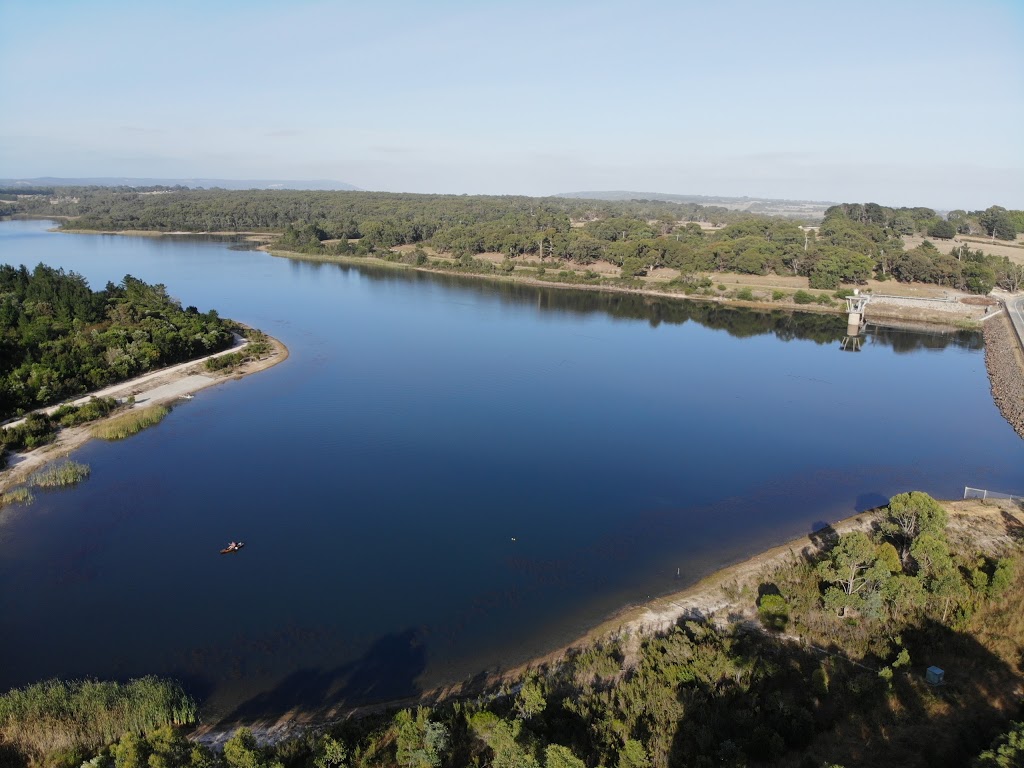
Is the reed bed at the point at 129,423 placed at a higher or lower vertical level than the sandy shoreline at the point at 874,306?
lower

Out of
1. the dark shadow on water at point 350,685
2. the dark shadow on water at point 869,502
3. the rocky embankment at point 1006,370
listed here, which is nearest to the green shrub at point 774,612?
the dark shadow on water at point 350,685

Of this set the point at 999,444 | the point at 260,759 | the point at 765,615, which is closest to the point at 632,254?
the point at 999,444

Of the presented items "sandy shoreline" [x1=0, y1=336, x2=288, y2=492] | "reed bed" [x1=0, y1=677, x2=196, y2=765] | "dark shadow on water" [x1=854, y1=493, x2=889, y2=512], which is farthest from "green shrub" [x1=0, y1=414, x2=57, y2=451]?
"dark shadow on water" [x1=854, y1=493, x2=889, y2=512]

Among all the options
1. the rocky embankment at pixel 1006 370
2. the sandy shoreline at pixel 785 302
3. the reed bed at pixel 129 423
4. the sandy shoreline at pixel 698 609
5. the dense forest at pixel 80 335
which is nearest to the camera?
the sandy shoreline at pixel 698 609

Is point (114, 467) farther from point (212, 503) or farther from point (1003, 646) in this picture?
point (1003, 646)

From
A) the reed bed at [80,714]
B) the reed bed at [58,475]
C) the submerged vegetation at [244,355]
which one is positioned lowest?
the reed bed at [80,714]

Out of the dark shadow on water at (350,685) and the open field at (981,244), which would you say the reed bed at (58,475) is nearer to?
the dark shadow on water at (350,685)

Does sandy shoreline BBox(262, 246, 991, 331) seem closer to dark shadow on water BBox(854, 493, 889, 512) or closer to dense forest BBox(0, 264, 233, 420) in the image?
dense forest BBox(0, 264, 233, 420)
